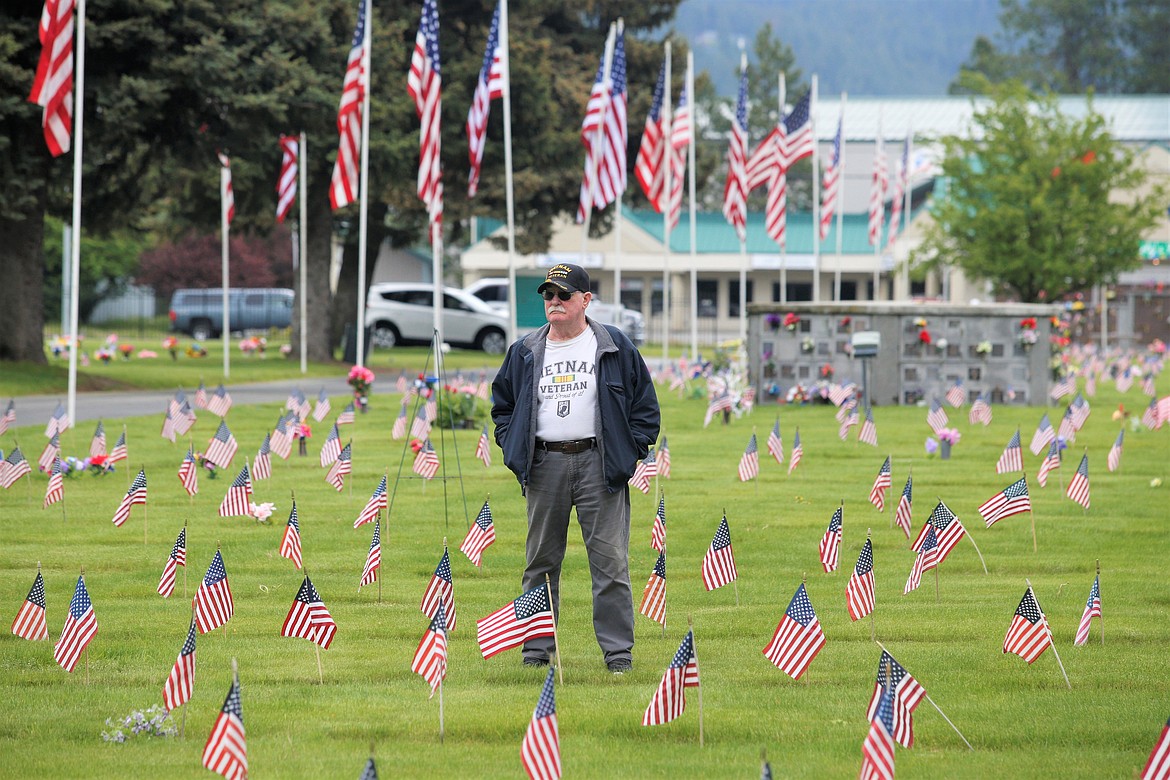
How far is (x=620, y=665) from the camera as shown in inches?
296

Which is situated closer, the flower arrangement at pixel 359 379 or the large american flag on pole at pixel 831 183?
the flower arrangement at pixel 359 379

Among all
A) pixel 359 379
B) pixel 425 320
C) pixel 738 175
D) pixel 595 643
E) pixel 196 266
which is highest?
pixel 738 175

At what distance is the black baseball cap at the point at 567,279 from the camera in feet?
23.8

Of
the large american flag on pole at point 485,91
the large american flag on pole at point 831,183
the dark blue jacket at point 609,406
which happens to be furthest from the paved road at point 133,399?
the large american flag on pole at point 831,183

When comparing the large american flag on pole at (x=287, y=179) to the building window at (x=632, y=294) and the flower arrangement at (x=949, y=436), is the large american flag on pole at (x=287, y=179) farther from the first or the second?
the building window at (x=632, y=294)

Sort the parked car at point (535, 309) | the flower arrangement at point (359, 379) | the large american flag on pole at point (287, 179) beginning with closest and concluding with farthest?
the flower arrangement at point (359, 379) < the large american flag on pole at point (287, 179) < the parked car at point (535, 309)

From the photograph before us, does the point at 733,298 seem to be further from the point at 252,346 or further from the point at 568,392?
the point at 568,392

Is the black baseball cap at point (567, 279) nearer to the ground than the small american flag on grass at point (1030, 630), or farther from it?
farther from it

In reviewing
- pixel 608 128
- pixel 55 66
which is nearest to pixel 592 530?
pixel 55 66

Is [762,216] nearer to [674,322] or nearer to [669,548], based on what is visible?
[674,322]

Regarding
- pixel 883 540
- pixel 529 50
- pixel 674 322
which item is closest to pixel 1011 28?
pixel 674 322

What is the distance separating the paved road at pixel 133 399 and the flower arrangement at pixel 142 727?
13067 mm

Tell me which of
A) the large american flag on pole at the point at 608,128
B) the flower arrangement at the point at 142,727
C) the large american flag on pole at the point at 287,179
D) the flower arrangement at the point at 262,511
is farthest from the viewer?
the large american flag on pole at the point at 287,179

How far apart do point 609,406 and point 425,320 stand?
132ft
